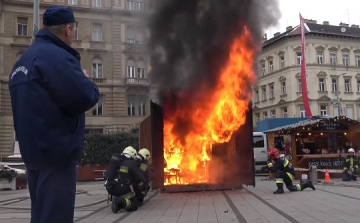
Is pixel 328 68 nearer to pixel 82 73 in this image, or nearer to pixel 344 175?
pixel 344 175

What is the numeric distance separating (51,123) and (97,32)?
3295cm

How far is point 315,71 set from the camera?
43.5m

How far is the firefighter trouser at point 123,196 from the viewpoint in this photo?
335 inches

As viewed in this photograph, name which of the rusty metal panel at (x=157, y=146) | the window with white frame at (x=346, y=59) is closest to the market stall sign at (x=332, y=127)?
the rusty metal panel at (x=157, y=146)

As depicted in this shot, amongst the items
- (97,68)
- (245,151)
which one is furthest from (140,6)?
(97,68)

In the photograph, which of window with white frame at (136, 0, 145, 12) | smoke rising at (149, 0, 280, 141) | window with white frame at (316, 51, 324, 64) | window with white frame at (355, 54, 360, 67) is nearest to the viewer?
smoke rising at (149, 0, 280, 141)

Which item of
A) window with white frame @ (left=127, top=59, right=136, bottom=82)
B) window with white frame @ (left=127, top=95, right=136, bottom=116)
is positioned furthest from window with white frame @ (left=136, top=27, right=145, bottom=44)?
window with white frame @ (left=127, top=95, right=136, bottom=116)

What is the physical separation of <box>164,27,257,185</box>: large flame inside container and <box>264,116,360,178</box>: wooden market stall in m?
6.11

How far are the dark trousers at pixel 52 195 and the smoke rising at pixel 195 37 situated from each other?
32.9ft

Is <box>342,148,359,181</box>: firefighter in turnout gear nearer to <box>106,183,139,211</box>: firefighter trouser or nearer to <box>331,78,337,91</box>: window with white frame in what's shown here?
<box>106,183,139,211</box>: firefighter trouser

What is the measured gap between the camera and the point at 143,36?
43.3 ft

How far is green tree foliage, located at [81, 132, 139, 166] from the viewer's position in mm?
23078

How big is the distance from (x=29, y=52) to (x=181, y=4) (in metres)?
10.2

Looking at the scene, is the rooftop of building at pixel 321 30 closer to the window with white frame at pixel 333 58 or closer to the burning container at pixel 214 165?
the window with white frame at pixel 333 58
